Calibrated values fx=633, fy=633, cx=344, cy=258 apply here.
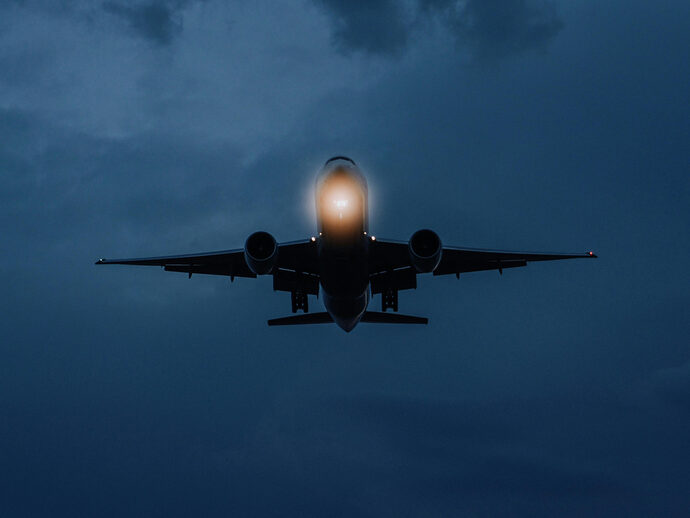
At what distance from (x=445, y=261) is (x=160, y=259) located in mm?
11217

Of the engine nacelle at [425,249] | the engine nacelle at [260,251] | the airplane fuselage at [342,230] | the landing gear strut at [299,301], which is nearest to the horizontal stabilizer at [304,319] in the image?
the landing gear strut at [299,301]

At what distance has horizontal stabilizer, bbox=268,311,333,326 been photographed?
83.4 feet

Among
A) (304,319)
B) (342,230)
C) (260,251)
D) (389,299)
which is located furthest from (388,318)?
(260,251)

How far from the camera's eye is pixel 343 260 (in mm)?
20234

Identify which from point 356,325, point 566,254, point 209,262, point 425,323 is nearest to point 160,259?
point 209,262

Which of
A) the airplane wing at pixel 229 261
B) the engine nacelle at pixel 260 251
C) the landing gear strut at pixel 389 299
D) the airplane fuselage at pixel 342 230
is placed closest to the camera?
the airplane fuselage at pixel 342 230

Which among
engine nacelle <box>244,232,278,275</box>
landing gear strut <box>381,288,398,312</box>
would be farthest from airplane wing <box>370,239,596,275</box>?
engine nacelle <box>244,232,278,275</box>

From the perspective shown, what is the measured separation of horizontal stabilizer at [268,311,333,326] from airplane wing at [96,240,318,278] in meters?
1.79

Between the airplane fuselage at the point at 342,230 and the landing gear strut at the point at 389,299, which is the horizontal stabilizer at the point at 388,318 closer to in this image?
the landing gear strut at the point at 389,299

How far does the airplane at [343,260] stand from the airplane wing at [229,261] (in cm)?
4

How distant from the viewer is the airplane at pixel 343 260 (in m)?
19.1

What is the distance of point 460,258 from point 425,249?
524 centimetres

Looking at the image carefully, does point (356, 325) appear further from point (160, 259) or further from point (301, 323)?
point (160, 259)

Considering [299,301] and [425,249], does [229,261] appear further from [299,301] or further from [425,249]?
[425,249]
